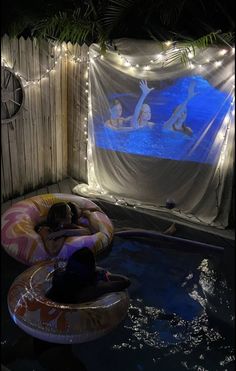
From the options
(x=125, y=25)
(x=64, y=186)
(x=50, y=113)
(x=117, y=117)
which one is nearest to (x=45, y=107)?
(x=50, y=113)

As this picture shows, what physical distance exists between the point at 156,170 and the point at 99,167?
0.80 m

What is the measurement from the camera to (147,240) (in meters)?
3.61

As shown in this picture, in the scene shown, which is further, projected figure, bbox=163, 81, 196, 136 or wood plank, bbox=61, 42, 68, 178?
wood plank, bbox=61, 42, 68, 178

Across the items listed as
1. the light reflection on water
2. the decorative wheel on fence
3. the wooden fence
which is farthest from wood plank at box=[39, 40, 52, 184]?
the light reflection on water

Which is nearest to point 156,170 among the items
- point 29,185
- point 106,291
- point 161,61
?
point 161,61

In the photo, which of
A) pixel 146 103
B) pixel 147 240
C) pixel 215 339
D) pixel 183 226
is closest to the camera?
pixel 215 339

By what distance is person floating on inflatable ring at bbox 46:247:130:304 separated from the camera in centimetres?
229

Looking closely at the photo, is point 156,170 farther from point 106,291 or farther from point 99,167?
point 106,291

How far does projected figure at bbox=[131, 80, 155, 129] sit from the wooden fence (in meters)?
0.73

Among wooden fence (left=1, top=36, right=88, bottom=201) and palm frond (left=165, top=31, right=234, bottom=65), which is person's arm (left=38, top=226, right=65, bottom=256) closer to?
wooden fence (left=1, top=36, right=88, bottom=201)

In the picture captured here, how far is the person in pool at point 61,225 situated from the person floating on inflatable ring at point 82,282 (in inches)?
27.2

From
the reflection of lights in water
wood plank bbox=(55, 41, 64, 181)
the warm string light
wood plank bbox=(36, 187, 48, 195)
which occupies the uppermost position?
the warm string light

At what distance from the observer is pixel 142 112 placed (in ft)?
13.9

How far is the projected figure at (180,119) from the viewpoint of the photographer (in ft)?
12.7
